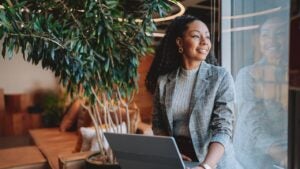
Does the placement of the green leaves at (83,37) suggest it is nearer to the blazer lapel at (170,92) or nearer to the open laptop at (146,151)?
the blazer lapel at (170,92)

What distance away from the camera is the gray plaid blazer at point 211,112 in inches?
43.0

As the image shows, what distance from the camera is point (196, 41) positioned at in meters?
1.17

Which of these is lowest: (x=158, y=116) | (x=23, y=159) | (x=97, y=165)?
(x=23, y=159)

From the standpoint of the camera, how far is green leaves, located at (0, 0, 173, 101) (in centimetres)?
143

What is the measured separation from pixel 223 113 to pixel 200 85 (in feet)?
0.53

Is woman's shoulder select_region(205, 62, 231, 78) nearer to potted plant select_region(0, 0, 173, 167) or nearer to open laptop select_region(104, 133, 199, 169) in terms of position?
Result: open laptop select_region(104, 133, 199, 169)

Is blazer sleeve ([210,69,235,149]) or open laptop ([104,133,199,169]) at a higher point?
blazer sleeve ([210,69,235,149])

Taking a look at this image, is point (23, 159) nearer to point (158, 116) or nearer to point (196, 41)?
point (158, 116)

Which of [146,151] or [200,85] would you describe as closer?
[146,151]

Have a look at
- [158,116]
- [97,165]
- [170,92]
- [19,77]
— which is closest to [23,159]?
[97,165]

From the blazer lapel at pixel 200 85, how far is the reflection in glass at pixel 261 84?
34 cm

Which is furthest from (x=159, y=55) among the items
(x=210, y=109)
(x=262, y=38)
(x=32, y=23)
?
(x=32, y=23)

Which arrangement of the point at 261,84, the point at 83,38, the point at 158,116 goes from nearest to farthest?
1. the point at 158,116
2. the point at 261,84
3. the point at 83,38

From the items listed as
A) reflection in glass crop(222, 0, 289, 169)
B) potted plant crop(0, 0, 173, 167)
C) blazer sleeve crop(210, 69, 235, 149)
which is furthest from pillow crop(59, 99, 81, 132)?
blazer sleeve crop(210, 69, 235, 149)
